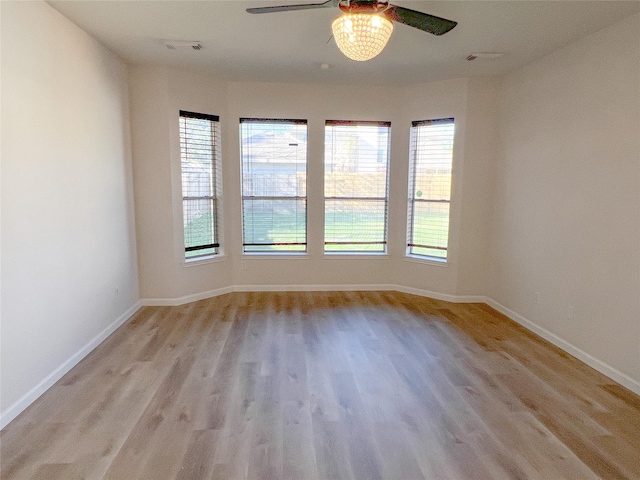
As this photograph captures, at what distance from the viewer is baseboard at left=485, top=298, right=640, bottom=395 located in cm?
275

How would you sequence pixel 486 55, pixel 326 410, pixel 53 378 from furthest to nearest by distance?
pixel 486 55, pixel 53 378, pixel 326 410

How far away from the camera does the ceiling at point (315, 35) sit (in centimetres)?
267

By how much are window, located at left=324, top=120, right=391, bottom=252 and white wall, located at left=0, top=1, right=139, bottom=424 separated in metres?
2.48

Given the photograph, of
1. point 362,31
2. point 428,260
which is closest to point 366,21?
point 362,31

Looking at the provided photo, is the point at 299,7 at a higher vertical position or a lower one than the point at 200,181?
higher

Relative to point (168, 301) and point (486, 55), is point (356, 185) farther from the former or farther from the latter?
point (168, 301)

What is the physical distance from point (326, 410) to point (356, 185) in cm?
322

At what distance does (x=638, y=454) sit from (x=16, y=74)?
4.25 metres

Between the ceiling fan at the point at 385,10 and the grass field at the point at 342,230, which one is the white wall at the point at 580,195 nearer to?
the grass field at the point at 342,230

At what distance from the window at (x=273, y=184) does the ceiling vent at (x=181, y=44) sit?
136 cm

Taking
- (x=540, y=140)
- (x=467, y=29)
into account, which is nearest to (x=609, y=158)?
(x=540, y=140)

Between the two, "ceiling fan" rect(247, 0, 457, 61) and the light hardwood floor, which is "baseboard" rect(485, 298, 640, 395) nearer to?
the light hardwood floor

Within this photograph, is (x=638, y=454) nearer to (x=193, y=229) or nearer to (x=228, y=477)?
(x=228, y=477)

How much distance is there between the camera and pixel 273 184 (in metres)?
4.96
